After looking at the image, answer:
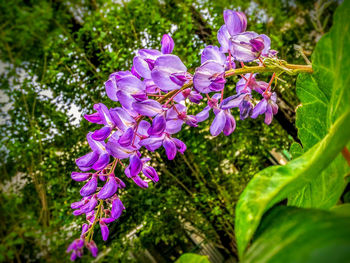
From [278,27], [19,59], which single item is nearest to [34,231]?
[19,59]

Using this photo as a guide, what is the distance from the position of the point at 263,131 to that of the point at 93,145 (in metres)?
2.50

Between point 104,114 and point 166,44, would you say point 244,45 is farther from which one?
point 104,114

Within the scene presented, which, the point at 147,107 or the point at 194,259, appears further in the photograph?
the point at 194,259

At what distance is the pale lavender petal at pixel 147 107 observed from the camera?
47 centimetres

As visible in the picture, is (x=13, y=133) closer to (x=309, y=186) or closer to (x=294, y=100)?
(x=309, y=186)

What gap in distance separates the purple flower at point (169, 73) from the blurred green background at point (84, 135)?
172 centimetres

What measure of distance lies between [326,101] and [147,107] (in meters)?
0.35

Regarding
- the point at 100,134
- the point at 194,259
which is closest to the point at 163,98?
the point at 100,134

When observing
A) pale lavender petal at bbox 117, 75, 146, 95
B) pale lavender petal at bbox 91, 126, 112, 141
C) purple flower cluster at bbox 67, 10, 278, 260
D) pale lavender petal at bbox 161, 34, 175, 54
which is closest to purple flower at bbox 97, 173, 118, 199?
purple flower cluster at bbox 67, 10, 278, 260

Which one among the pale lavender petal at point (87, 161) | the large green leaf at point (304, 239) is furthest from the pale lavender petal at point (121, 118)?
the large green leaf at point (304, 239)

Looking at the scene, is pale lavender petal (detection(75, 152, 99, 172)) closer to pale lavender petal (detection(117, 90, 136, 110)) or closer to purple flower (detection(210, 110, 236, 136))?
pale lavender petal (detection(117, 90, 136, 110))

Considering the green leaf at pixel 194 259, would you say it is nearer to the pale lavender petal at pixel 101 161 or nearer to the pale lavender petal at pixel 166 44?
the pale lavender petal at pixel 101 161

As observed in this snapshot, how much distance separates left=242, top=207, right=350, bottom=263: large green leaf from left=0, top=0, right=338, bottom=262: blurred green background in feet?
6.47

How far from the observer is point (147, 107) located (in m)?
0.48
